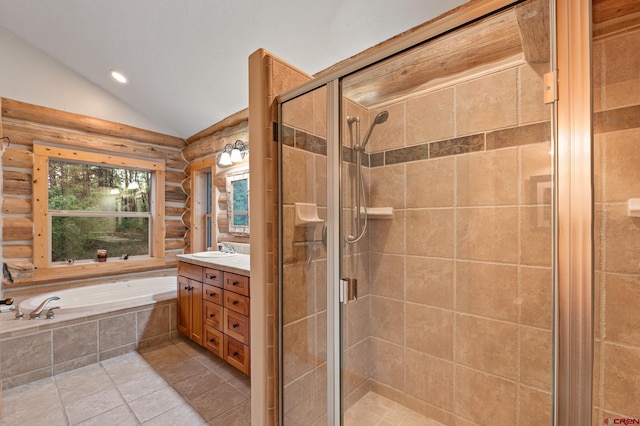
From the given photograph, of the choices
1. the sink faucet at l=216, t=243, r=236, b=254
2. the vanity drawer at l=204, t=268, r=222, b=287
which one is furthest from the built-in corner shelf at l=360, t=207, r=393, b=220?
the sink faucet at l=216, t=243, r=236, b=254

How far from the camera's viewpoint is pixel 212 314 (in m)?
2.44

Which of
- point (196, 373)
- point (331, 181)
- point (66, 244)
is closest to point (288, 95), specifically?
point (331, 181)

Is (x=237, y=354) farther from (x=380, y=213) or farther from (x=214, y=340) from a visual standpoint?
(x=380, y=213)

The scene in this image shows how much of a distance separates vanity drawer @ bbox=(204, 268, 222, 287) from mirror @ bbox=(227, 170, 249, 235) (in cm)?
80

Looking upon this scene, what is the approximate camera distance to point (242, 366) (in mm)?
2172

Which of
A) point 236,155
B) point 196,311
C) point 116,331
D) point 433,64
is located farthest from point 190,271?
point 433,64

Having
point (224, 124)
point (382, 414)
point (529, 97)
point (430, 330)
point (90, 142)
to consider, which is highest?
point (224, 124)

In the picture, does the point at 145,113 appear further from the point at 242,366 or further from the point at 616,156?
the point at 616,156

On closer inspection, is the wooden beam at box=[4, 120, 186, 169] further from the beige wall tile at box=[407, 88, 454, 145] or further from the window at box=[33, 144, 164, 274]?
the beige wall tile at box=[407, 88, 454, 145]

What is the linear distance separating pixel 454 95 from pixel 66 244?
170 inches

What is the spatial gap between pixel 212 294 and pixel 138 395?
0.82m

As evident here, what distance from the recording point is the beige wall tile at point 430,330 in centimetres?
173

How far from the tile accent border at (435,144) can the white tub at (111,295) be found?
7.78ft

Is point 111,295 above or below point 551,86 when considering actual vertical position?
below
